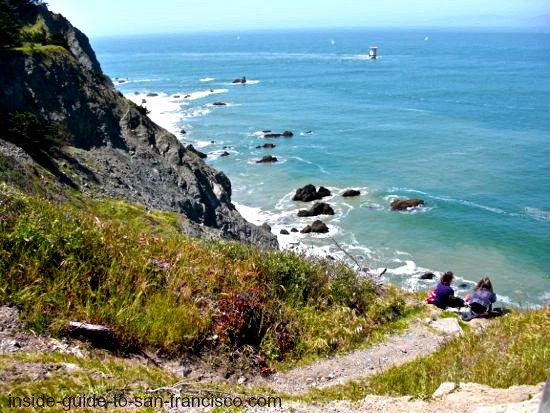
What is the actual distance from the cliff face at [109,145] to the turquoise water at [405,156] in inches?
400

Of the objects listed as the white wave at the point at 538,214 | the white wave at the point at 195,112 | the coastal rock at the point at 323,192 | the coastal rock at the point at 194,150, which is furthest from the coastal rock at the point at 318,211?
the white wave at the point at 195,112

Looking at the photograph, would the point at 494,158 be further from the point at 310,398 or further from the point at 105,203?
the point at 310,398

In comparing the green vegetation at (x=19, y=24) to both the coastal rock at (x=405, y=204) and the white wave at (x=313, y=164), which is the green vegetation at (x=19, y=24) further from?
the coastal rock at (x=405, y=204)

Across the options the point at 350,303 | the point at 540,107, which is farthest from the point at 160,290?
the point at 540,107

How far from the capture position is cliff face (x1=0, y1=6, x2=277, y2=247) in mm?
30656

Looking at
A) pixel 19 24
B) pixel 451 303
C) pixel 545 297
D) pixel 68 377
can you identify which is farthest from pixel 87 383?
pixel 19 24

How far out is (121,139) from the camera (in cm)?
3819

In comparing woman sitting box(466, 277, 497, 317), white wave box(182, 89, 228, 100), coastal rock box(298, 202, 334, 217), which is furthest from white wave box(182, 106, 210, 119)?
woman sitting box(466, 277, 497, 317)

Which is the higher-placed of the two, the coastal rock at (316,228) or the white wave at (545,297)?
the coastal rock at (316,228)

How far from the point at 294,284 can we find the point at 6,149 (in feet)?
52.3

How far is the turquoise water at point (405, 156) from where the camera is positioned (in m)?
42.5

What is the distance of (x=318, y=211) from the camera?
50812mm

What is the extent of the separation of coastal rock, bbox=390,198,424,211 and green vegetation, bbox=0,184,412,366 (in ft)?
122

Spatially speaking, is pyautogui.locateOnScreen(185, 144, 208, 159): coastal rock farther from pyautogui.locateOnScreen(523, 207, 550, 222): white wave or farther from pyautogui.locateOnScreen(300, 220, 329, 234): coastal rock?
pyautogui.locateOnScreen(523, 207, 550, 222): white wave
